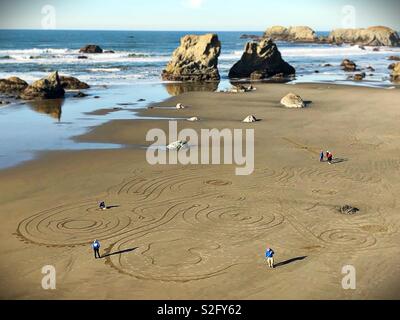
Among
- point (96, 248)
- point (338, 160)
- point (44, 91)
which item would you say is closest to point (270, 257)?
point (96, 248)

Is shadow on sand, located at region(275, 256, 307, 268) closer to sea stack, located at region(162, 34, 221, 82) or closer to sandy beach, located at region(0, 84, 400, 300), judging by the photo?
sandy beach, located at region(0, 84, 400, 300)

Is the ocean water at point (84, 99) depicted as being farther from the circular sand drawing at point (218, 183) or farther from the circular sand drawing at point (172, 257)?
the circular sand drawing at point (172, 257)

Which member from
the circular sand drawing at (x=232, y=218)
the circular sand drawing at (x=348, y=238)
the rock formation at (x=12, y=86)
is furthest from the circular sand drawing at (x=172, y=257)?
the rock formation at (x=12, y=86)

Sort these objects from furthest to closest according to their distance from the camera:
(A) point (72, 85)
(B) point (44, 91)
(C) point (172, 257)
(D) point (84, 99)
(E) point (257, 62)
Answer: (E) point (257, 62) → (A) point (72, 85) → (B) point (44, 91) → (D) point (84, 99) → (C) point (172, 257)

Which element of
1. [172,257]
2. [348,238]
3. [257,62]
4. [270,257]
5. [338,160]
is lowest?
[172,257]

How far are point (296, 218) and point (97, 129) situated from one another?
70.9 feet

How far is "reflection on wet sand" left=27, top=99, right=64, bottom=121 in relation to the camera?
45.5 m

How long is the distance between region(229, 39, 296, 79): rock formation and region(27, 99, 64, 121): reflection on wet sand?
3687 cm

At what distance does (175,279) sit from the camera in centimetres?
1584

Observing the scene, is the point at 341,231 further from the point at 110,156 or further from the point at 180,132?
the point at 180,132

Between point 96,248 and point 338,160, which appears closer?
point 96,248

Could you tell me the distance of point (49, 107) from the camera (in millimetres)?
49312

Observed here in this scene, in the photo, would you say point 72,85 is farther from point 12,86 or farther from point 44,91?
point 44,91

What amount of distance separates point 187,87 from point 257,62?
812 inches
